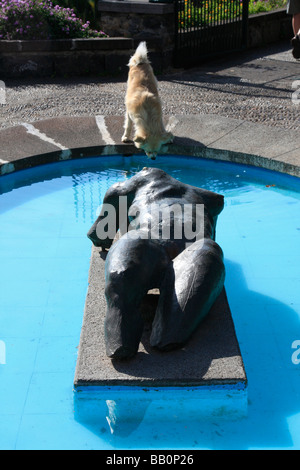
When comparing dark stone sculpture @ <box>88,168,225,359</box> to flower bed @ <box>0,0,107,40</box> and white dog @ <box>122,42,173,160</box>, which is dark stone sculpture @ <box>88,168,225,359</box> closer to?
white dog @ <box>122,42,173,160</box>

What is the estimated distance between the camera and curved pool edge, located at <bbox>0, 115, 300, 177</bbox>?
705 cm

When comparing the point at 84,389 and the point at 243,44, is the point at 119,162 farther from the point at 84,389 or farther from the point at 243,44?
the point at 243,44

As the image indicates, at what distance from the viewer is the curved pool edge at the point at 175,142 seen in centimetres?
705

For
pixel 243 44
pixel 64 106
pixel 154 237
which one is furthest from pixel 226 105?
pixel 154 237

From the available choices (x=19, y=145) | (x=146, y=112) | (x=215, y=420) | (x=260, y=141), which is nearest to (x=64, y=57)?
(x=19, y=145)

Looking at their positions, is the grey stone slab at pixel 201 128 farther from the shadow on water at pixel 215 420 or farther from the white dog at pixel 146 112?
the shadow on water at pixel 215 420

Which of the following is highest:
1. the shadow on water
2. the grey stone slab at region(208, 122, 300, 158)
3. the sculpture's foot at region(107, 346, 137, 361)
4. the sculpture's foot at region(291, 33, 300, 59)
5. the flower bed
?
the flower bed

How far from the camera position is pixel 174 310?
354cm

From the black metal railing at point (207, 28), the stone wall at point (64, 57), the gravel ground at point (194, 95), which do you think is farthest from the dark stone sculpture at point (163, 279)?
the black metal railing at point (207, 28)

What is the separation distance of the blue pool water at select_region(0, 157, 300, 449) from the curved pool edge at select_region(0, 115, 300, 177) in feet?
0.45

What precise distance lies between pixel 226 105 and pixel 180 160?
5.71ft

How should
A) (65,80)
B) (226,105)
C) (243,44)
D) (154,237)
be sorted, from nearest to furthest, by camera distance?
(154,237) < (226,105) < (65,80) < (243,44)
